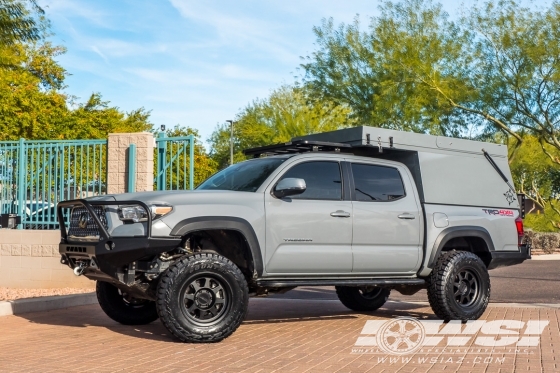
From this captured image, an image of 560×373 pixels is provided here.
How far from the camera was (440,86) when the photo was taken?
28672 mm

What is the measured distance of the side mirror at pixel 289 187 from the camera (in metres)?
8.26

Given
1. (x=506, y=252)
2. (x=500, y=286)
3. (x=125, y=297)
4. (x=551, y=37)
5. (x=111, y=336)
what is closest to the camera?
(x=111, y=336)

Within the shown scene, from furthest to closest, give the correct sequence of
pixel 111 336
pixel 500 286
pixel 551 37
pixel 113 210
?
pixel 551 37 < pixel 500 286 < pixel 111 336 < pixel 113 210

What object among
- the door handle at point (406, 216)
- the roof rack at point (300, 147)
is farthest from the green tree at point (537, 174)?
the roof rack at point (300, 147)

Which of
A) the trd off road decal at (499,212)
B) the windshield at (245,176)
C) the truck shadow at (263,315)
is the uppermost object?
the windshield at (245,176)

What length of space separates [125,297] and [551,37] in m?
22.1

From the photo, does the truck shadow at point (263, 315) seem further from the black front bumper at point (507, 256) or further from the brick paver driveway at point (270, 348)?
the black front bumper at point (507, 256)

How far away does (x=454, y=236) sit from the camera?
9.82 meters

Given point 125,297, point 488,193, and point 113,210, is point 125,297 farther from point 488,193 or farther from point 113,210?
point 488,193

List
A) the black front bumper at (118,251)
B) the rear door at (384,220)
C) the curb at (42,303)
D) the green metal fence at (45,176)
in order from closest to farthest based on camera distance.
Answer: the black front bumper at (118,251)
the rear door at (384,220)
the curb at (42,303)
the green metal fence at (45,176)

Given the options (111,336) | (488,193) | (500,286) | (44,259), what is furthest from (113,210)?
(500,286)

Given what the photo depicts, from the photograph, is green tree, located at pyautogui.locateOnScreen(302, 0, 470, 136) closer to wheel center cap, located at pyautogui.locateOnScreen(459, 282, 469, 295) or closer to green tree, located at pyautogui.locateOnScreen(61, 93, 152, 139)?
green tree, located at pyautogui.locateOnScreen(61, 93, 152, 139)

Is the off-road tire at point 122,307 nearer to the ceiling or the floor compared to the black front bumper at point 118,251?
nearer to the floor

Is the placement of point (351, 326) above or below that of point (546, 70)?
below
